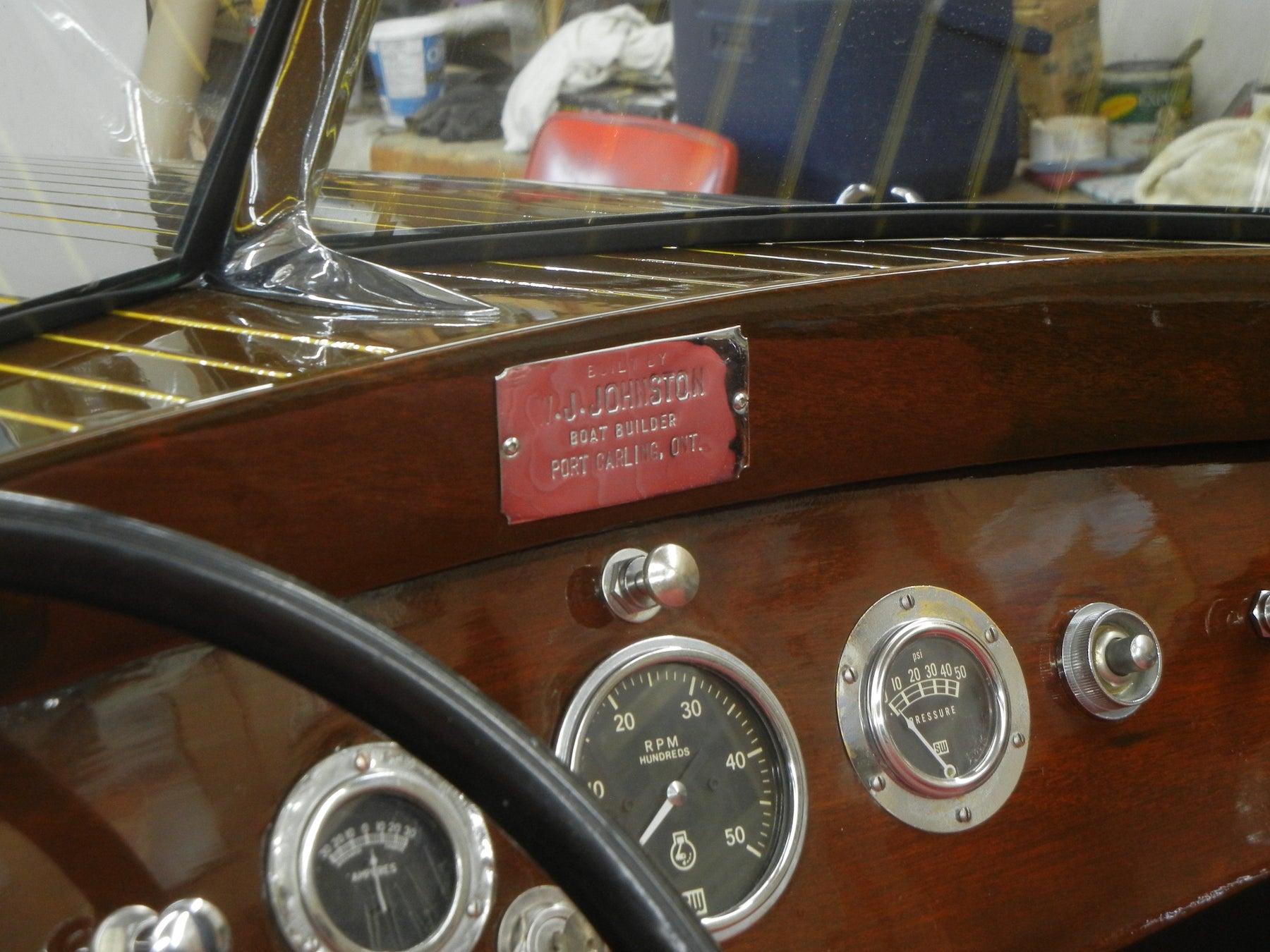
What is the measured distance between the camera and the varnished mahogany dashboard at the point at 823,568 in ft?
2.29

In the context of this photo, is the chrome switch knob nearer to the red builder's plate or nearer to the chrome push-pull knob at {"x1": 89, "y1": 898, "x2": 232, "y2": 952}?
the chrome push-pull knob at {"x1": 89, "y1": 898, "x2": 232, "y2": 952}

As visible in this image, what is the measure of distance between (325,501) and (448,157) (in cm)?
48

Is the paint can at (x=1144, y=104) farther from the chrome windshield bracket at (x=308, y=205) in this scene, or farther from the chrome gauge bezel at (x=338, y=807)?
the chrome gauge bezel at (x=338, y=807)

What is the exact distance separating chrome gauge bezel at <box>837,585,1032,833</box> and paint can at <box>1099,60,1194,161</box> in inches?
25.9

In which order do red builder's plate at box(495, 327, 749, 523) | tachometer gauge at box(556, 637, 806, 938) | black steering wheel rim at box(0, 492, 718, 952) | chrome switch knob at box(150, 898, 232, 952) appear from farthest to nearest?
tachometer gauge at box(556, 637, 806, 938), red builder's plate at box(495, 327, 749, 523), chrome switch knob at box(150, 898, 232, 952), black steering wheel rim at box(0, 492, 718, 952)

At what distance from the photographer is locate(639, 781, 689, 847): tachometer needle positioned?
0.91 metres

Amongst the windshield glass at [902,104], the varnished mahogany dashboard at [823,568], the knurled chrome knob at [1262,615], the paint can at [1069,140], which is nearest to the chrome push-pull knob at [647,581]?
the varnished mahogany dashboard at [823,568]

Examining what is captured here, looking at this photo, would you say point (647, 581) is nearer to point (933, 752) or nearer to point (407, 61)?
point (933, 752)

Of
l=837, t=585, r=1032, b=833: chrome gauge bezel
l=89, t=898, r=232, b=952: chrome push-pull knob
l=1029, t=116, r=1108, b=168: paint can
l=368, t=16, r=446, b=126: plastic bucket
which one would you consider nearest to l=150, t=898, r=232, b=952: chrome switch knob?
l=89, t=898, r=232, b=952: chrome push-pull knob

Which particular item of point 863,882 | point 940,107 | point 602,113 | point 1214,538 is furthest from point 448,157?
point 1214,538

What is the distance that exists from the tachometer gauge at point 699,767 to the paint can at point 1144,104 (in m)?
0.84

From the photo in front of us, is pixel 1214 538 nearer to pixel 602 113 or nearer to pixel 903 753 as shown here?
pixel 903 753

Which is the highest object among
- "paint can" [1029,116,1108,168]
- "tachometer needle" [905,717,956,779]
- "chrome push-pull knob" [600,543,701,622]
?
"paint can" [1029,116,1108,168]

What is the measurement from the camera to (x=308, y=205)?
935mm
